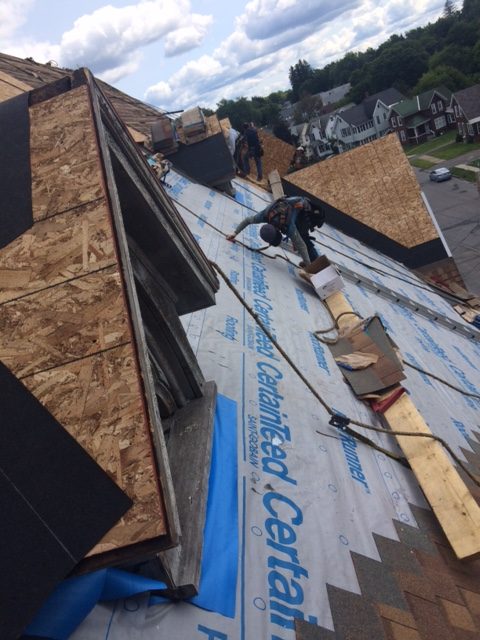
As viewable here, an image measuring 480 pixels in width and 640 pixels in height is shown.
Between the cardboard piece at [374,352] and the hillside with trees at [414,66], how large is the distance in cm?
4374

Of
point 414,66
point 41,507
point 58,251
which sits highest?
point 58,251

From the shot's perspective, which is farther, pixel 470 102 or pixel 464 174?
pixel 470 102

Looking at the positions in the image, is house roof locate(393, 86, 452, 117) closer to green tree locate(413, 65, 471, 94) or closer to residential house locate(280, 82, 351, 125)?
green tree locate(413, 65, 471, 94)

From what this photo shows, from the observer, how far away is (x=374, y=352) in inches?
238

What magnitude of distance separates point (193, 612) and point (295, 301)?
18.3ft

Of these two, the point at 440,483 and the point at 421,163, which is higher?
the point at 440,483

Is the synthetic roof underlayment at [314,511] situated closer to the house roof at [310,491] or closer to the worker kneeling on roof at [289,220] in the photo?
the house roof at [310,491]

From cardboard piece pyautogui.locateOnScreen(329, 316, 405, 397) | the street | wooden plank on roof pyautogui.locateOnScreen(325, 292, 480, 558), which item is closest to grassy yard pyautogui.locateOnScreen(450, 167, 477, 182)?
the street

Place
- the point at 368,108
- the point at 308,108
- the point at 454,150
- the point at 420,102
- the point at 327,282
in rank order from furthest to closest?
the point at 308,108, the point at 368,108, the point at 420,102, the point at 454,150, the point at 327,282

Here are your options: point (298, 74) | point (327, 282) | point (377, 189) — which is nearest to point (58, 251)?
point (327, 282)

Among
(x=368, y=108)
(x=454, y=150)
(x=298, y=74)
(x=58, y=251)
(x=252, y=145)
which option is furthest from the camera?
(x=298, y=74)

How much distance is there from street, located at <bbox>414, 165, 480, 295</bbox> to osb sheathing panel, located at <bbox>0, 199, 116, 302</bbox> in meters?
21.1

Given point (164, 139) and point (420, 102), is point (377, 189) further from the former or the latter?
point (420, 102)

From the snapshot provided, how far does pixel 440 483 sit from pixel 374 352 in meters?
2.05
